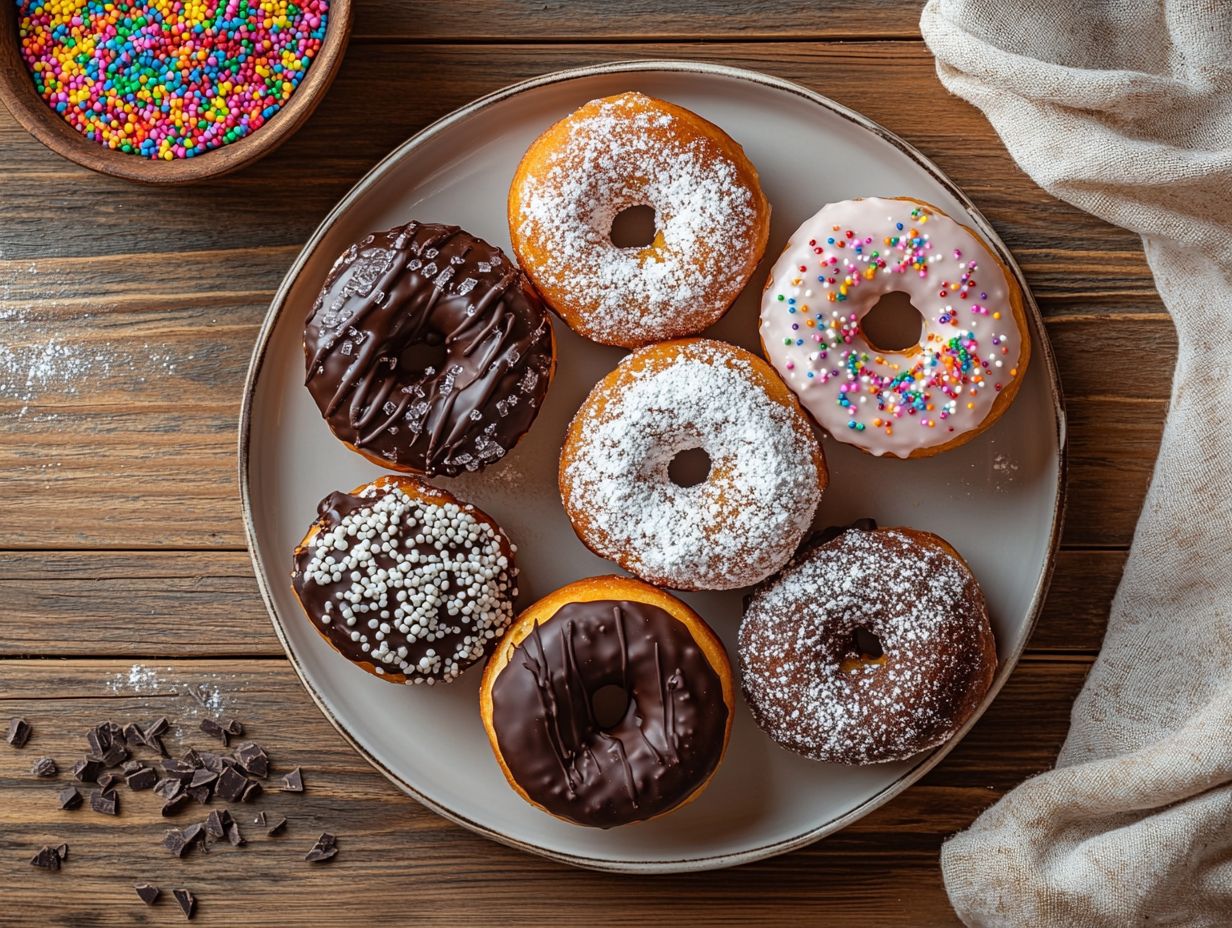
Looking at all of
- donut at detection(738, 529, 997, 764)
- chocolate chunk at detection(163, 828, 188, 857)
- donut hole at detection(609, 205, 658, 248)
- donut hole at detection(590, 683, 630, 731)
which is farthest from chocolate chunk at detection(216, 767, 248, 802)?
donut hole at detection(609, 205, 658, 248)

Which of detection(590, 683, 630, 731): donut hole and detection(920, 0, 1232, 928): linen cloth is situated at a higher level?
detection(920, 0, 1232, 928): linen cloth

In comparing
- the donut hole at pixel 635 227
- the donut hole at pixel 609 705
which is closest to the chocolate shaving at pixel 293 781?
the donut hole at pixel 609 705

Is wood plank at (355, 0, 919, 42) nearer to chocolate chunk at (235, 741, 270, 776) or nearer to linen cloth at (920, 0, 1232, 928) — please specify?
linen cloth at (920, 0, 1232, 928)

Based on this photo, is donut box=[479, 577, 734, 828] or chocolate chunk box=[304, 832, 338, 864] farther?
chocolate chunk box=[304, 832, 338, 864]

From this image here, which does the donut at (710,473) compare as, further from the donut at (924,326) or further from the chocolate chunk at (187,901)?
the chocolate chunk at (187,901)

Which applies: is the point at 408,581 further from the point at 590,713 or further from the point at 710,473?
the point at 710,473
